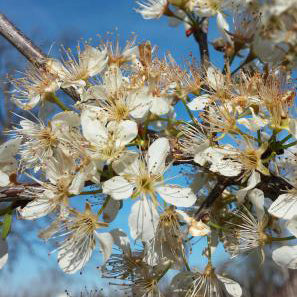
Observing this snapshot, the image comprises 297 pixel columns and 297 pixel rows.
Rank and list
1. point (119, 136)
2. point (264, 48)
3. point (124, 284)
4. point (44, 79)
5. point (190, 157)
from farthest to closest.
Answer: point (44, 79) < point (124, 284) < point (190, 157) < point (119, 136) < point (264, 48)

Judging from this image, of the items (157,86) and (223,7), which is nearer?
(157,86)

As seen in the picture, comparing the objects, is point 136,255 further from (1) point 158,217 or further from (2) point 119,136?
(2) point 119,136

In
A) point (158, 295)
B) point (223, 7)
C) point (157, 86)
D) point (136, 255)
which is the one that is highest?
point (223, 7)

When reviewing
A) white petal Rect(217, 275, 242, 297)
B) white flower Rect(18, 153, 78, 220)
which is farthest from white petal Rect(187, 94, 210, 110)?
white petal Rect(217, 275, 242, 297)

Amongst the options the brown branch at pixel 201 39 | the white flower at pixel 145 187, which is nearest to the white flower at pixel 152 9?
the brown branch at pixel 201 39

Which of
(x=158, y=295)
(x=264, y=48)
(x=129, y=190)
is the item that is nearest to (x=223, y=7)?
(x=264, y=48)

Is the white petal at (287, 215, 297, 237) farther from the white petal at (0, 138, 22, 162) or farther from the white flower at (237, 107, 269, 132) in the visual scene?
the white petal at (0, 138, 22, 162)

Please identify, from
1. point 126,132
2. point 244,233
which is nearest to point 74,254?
point 126,132
